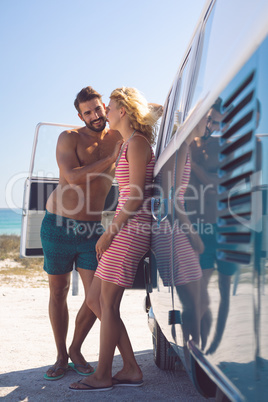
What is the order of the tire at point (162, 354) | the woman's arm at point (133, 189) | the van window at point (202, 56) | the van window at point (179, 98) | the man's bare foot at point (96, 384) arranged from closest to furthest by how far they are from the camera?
the van window at point (202, 56), the van window at point (179, 98), the woman's arm at point (133, 189), the man's bare foot at point (96, 384), the tire at point (162, 354)

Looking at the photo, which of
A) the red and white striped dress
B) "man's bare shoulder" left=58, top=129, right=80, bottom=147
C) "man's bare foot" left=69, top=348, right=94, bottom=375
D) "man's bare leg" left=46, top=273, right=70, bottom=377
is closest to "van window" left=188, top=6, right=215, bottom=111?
the red and white striped dress

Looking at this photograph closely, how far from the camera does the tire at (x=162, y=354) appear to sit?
11.2ft

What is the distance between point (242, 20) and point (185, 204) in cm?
78

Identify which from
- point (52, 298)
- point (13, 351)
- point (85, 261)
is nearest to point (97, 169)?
point (85, 261)

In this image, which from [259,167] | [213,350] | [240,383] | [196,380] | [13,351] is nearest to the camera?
[259,167]

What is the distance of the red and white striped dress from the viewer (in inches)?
114

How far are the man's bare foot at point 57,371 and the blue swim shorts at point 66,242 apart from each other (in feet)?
2.19

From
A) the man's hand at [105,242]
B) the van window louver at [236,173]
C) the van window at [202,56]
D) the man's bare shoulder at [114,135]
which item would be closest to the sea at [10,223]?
the man's bare shoulder at [114,135]

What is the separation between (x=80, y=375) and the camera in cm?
353

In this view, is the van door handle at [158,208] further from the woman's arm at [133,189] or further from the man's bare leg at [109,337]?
the man's bare leg at [109,337]

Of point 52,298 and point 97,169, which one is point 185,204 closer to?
point 97,169

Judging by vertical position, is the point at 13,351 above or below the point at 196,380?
below

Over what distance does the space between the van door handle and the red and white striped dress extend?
0.50 ft

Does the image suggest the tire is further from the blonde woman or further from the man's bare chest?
the man's bare chest
